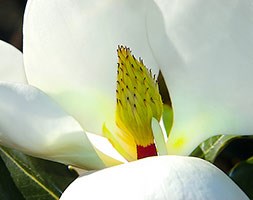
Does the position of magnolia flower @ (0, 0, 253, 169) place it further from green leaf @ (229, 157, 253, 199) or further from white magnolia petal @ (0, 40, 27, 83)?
green leaf @ (229, 157, 253, 199)

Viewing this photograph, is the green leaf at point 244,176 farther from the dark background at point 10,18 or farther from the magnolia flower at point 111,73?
the dark background at point 10,18

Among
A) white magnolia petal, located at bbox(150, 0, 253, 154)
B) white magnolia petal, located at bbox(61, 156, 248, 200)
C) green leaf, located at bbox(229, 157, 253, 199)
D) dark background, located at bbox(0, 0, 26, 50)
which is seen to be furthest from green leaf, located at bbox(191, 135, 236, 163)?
dark background, located at bbox(0, 0, 26, 50)

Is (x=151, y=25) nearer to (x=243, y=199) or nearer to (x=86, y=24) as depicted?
(x=86, y=24)

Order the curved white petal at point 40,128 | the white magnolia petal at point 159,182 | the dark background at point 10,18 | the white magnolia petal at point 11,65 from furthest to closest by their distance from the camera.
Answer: the dark background at point 10,18, the white magnolia petal at point 11,65, the curved white petal at point 40,128, the white magnolia petal at point 159,182

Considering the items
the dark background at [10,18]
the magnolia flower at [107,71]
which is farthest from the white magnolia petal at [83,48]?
the dark background at [10,18]

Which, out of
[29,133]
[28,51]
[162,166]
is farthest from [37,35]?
[162,166]
